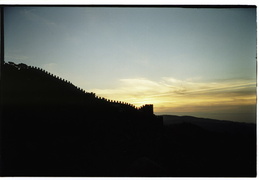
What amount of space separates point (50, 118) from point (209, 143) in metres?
8.76

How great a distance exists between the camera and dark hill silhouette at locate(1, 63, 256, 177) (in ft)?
16.6

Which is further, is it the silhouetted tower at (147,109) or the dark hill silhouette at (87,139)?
the silhouetted tower at (147,109)

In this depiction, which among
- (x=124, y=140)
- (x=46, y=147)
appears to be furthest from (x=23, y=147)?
(x=124, y=140)

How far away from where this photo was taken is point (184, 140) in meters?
14.0

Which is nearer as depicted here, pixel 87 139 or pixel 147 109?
pixel 87 139

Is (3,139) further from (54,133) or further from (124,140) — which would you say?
(124,140)

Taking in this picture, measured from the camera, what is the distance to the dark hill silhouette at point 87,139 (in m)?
5.07

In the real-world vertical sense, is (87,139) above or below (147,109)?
below

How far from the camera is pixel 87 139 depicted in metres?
7.64

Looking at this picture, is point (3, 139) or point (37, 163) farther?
point (37, 163)

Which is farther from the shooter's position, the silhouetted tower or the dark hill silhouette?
the silhouetted tower

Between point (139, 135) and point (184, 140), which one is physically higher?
point (139, 135)
